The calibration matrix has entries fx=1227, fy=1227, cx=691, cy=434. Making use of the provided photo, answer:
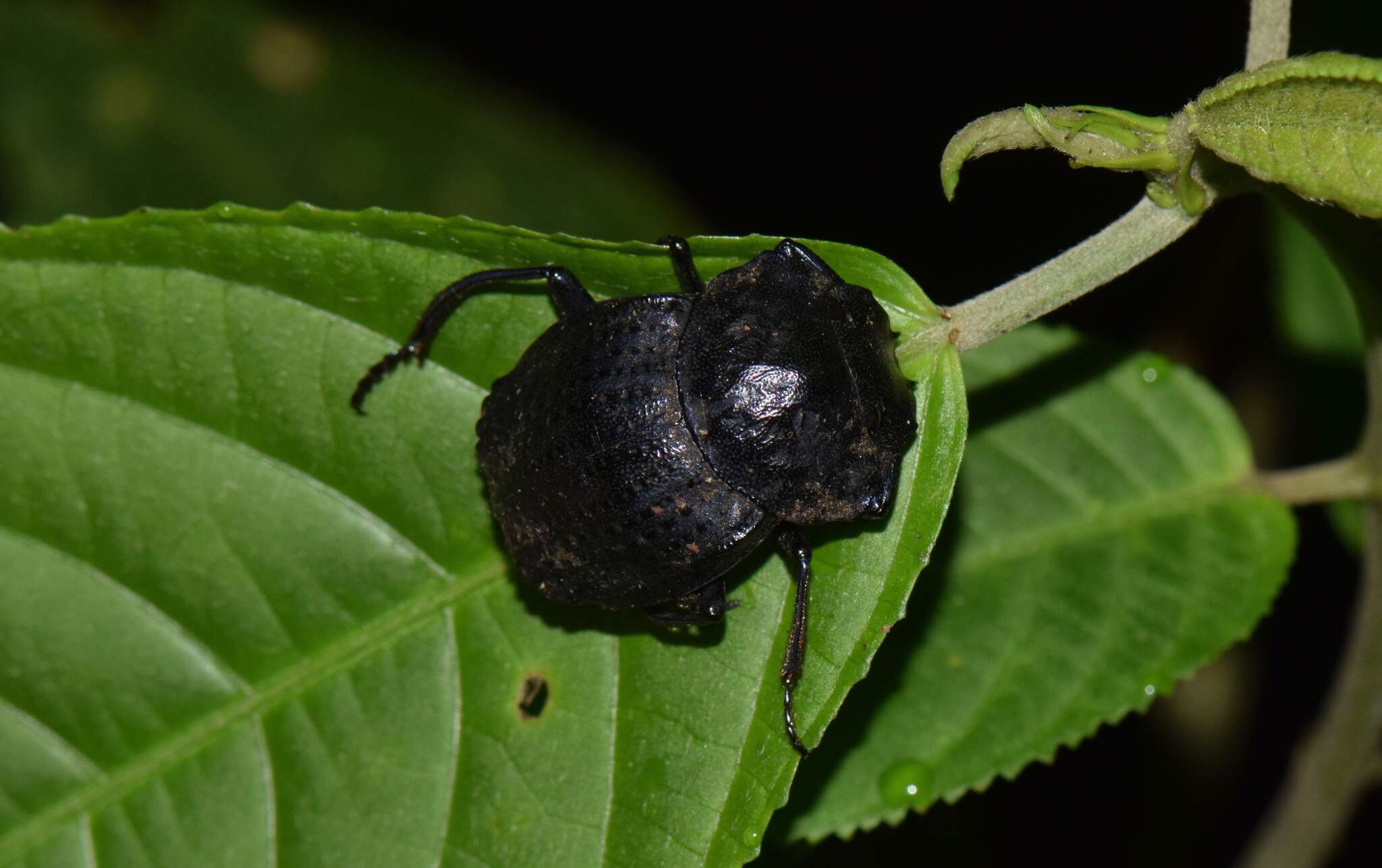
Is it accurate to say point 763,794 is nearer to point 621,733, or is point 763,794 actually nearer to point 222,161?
point 621,733

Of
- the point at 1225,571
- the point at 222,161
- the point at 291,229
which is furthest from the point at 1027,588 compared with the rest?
the point at 222,161

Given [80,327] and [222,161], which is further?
[222,161]

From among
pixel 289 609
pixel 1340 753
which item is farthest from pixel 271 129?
pixel 1340 753

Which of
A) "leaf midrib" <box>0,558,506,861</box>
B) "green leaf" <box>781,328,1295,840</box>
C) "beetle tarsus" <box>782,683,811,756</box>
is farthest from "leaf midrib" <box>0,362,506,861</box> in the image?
"green leaf" <box>781,328,1295,840</box>

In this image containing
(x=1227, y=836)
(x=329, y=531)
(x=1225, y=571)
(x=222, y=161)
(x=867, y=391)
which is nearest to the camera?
(x=867, y=391)

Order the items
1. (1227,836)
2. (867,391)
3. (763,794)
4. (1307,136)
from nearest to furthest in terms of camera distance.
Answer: (1307,136)
(763,794)
(867,391)
(1227,836)
